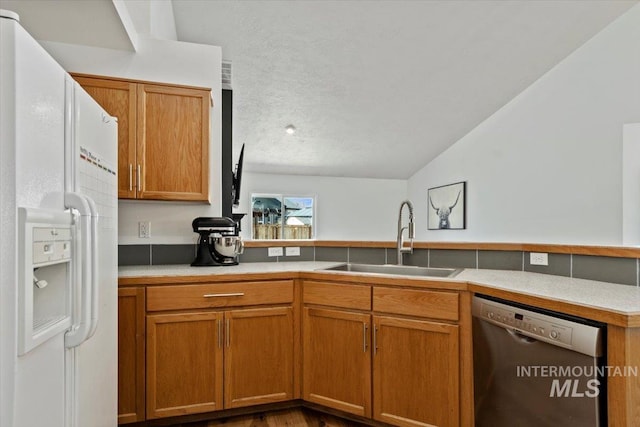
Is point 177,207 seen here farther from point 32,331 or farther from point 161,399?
point 32,331

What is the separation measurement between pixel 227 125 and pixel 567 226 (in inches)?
146

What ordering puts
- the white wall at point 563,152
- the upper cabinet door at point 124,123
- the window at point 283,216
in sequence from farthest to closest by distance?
the window at point 283,216
the white wall at point 563,152
the upper cabinet door at point 124,123

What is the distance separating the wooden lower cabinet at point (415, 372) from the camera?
1.65m

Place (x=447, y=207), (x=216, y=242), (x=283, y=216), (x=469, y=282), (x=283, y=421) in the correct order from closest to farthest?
1. (x=469, y=282)
2. (x=283, y=421)
3. (x=216, y=242)
4. (x=447, y=207)
5. (x=283, y=216)

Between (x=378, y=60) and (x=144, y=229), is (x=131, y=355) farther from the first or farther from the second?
(x=378, y=60)

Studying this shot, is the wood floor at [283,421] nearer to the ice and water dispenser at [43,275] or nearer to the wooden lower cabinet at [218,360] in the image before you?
the wooden lower cabinet at [218,360]

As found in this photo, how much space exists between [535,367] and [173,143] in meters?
2.22

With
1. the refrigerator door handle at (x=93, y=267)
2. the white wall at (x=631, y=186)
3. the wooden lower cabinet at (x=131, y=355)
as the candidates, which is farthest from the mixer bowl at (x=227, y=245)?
the white wall at (x=631, y=186)

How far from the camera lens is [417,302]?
1737 mm

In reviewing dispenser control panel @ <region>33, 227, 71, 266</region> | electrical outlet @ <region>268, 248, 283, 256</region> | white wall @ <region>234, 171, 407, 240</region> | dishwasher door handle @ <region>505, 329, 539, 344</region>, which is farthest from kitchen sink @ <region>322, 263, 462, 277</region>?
white wall @ <region>234, 171, 407, 240</region>

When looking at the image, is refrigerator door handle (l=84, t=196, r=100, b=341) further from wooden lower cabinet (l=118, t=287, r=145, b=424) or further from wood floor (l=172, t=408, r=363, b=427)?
wood floor (l=172, t=408, r=363, b=427)

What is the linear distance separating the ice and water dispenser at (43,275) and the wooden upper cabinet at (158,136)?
1.30m

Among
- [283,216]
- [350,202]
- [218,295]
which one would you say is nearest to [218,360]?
[218,295]

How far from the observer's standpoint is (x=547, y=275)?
1.86 meters
